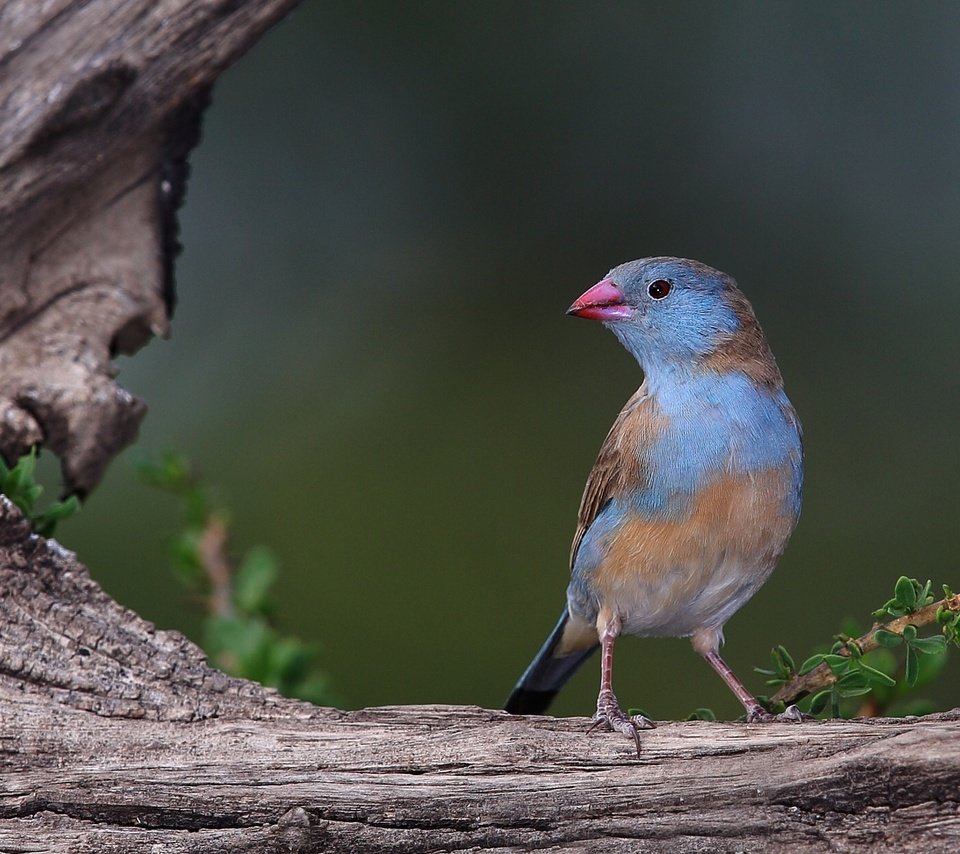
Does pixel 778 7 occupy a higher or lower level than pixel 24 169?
higher

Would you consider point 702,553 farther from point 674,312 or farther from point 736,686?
point 674,312

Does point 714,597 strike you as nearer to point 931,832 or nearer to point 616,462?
point 616,462

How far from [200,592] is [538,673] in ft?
3.37

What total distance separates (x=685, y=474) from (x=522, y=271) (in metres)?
3.65

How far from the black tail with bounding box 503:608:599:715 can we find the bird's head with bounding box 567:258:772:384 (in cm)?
84

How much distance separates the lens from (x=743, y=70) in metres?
6.88

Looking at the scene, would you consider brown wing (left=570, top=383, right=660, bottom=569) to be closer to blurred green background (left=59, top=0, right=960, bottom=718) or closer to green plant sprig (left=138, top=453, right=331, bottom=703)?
green plant sprig (left=138, top=453, right=331, bottom=703)

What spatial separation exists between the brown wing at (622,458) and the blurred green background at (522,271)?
2631 mm

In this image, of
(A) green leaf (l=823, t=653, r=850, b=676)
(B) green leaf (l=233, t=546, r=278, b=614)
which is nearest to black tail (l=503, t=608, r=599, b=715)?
(B) green leaf (l=233, t=546, r=278, b=614)

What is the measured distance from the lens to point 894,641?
2578mm

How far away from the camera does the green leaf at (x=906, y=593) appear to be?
8.32 ft

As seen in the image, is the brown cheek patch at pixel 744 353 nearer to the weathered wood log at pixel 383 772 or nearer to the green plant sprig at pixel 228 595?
the weathered wood log at pixel 383 772

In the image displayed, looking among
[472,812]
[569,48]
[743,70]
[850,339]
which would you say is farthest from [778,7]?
[472,812]

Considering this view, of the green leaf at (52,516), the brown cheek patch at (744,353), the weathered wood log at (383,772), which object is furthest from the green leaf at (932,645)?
the green leaf at (52,516)
